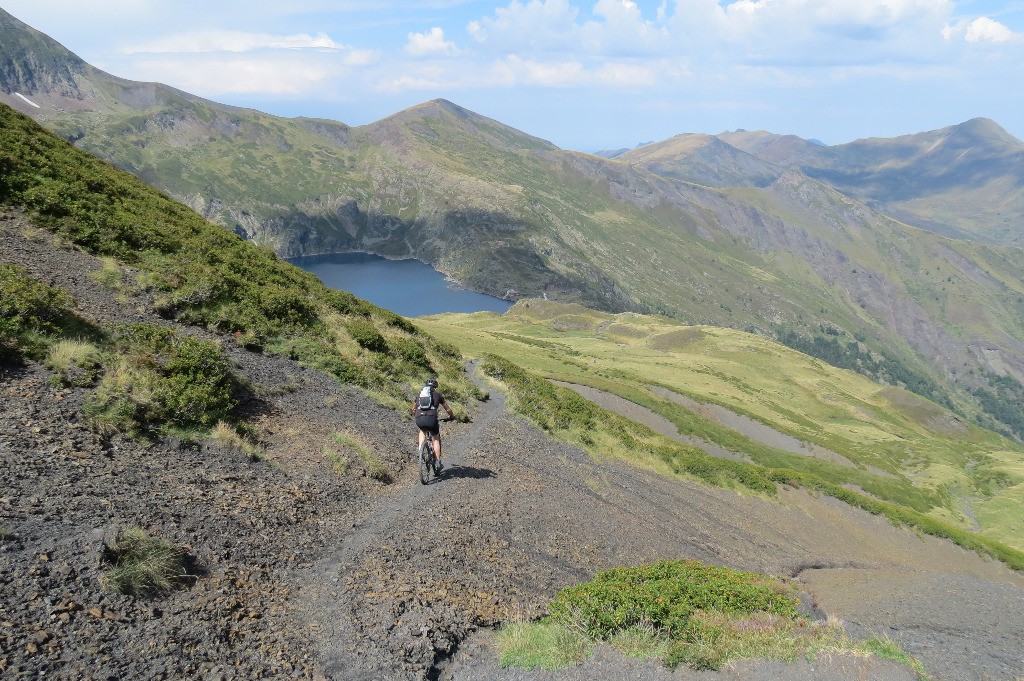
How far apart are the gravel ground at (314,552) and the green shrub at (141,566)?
277 mm

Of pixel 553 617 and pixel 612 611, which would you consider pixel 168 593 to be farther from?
pixel 612 611

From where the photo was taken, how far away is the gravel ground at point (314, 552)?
8234 millimetres

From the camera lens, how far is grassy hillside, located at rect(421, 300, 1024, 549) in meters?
66.0

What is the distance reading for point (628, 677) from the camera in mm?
8992

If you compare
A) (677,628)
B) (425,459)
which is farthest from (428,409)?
(677,628)

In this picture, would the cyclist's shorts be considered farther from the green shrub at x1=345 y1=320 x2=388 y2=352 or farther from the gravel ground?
the green shrub at x1=345 y1=320 x2=388 y2=352

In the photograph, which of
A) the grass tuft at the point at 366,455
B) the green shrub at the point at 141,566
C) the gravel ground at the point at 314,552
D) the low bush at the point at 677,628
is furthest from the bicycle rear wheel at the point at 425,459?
the green shrub at the point at 141,566

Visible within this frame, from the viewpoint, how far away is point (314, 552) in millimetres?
12133

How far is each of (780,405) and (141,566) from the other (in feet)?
372

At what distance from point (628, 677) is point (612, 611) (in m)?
2.00

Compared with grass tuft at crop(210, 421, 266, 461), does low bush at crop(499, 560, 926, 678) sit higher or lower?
lower

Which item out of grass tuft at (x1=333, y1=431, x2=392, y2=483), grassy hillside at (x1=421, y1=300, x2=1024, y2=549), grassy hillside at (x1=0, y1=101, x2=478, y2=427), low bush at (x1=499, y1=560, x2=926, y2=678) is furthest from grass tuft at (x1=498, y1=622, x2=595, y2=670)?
grassy hillside at (x1=421, y1=300, x2=1024, y2=549)

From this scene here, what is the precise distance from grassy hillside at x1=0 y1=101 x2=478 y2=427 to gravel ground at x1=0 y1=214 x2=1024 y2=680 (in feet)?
5.58

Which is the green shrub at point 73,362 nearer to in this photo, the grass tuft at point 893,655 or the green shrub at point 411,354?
the green shrub at point 411,354
